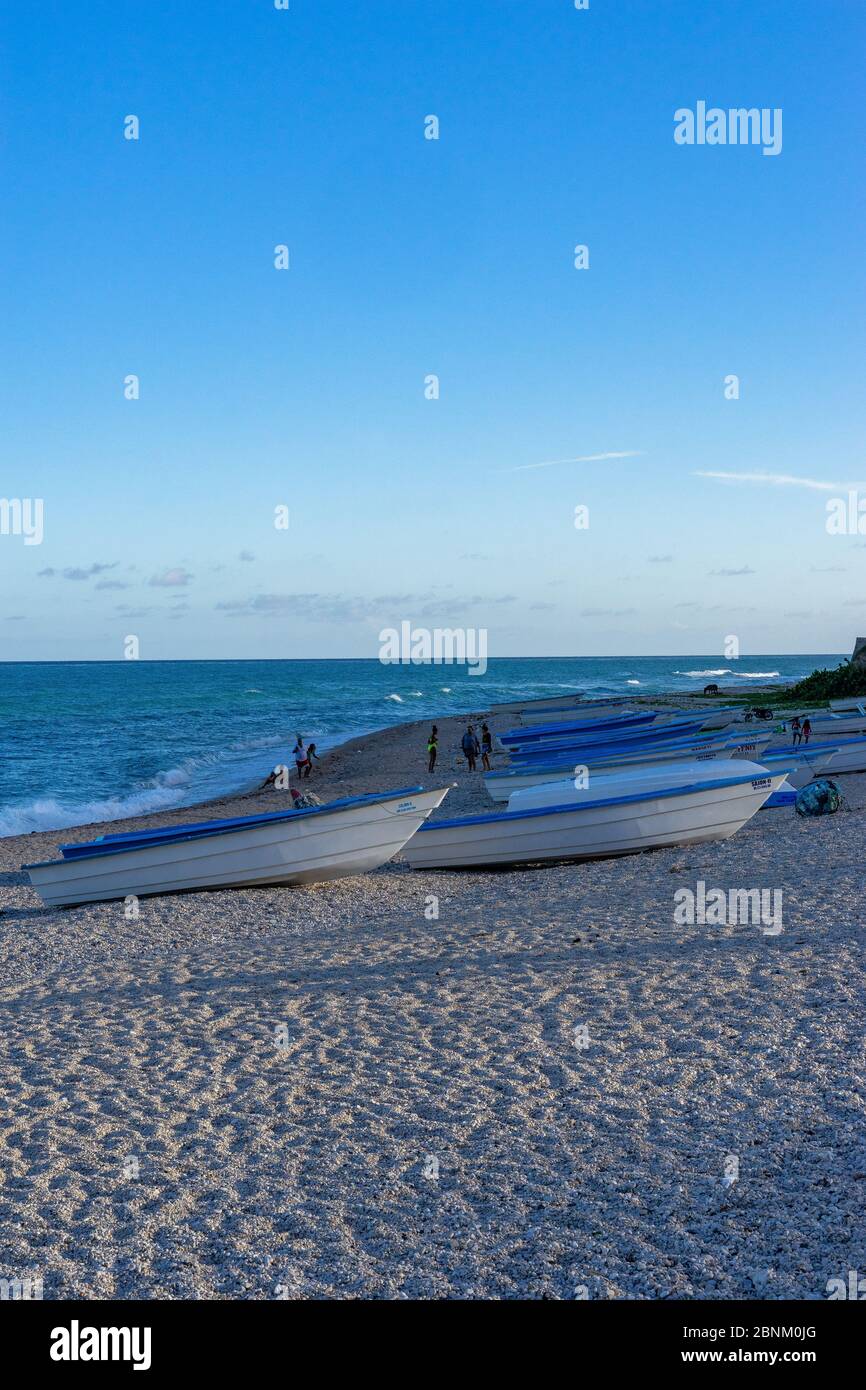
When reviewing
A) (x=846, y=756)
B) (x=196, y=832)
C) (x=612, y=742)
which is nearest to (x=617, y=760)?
(x=612, y=742)

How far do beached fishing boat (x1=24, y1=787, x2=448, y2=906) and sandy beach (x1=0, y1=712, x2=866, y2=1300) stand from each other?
7.55 ft

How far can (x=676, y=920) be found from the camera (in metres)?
11.4

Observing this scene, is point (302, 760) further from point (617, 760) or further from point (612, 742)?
point (617, 760)

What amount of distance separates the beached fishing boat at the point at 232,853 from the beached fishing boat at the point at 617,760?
20.9ft

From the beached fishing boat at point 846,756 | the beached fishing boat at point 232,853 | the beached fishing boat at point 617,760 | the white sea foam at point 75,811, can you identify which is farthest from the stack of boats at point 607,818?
the white sea foam at point 75,811

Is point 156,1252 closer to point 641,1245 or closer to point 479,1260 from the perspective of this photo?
point 479,1260

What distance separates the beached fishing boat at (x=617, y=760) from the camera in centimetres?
2195

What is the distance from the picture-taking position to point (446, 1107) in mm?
6906

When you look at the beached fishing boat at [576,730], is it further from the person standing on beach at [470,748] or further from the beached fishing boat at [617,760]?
the beached fishing boat at [617,760]

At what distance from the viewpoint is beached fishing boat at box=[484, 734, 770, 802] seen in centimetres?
2195

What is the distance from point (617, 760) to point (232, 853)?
10935mm

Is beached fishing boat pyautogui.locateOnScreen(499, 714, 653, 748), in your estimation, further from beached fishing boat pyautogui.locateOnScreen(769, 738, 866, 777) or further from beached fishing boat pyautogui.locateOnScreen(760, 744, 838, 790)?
beached fishing boat pyautogui.locateOnScreen(760, 744, 838, 790)

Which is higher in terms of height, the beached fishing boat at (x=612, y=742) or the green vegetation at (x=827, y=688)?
the green vegetation at (x=827, y=688)

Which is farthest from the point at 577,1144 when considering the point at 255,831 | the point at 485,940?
the point at 255,831
